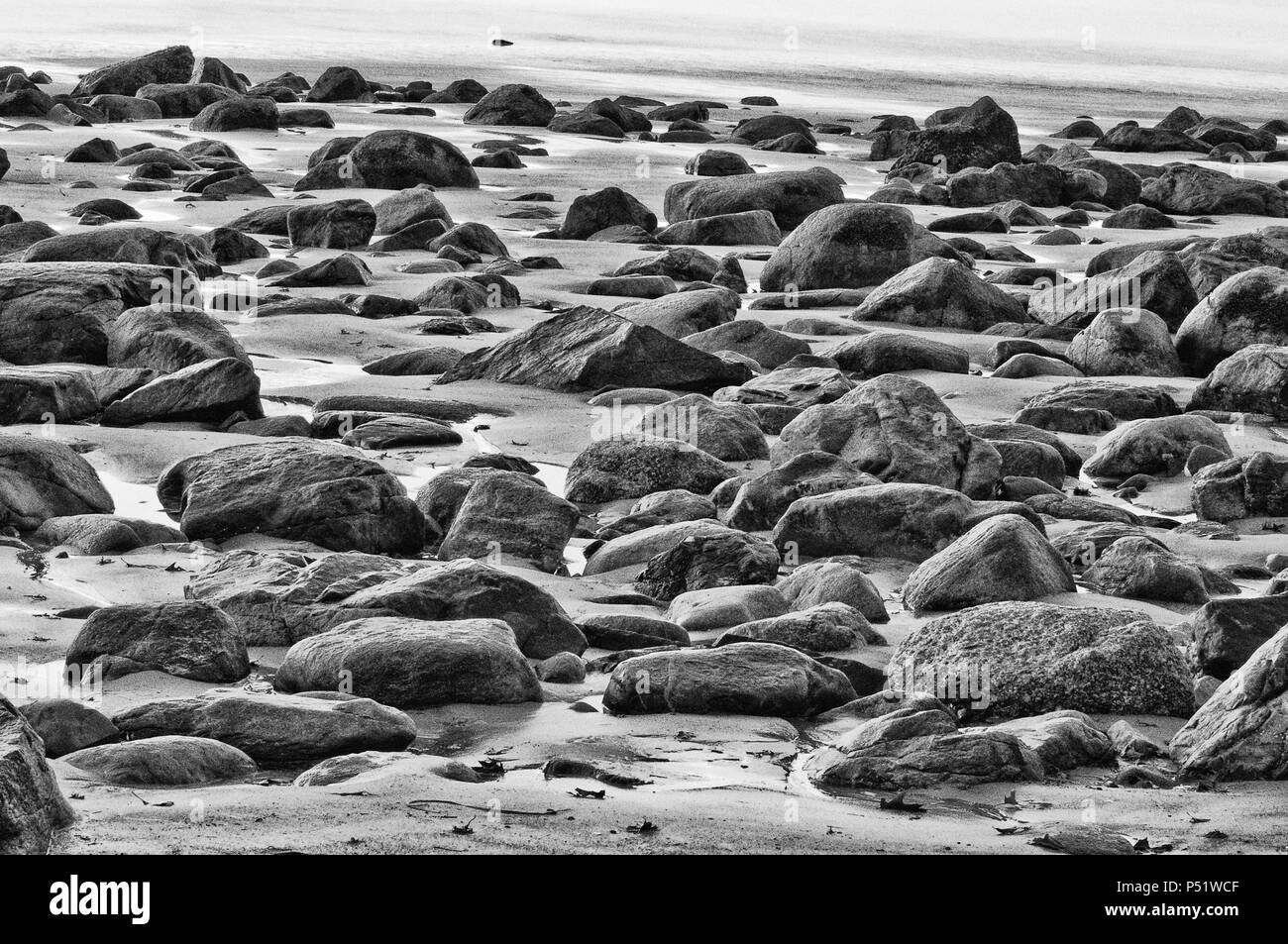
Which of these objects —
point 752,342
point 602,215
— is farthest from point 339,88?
point 752,342

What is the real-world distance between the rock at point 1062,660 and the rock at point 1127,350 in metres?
5.00

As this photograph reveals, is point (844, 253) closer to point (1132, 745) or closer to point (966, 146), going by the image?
point (1132, 745)

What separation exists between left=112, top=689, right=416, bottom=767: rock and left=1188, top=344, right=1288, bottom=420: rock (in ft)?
19.6

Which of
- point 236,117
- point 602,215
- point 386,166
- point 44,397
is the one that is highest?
point 236,117

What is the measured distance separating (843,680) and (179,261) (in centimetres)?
763

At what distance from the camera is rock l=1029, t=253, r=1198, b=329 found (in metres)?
10.8

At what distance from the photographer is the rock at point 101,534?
6289 millimetres

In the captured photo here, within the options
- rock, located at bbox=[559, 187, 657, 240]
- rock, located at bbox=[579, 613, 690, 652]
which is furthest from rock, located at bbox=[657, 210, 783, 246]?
rock, located at bbox=[579, 613, 690, 652]

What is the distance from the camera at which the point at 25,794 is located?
137 inches

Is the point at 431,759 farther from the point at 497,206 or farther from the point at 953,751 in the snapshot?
the point at 497,206

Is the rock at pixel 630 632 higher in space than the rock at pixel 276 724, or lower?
lower

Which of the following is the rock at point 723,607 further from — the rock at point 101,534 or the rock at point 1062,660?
the rock at point 101,534

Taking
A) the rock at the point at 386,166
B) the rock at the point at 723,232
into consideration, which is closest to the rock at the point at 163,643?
the rock at the point at 723,232

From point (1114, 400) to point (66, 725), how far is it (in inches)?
245
